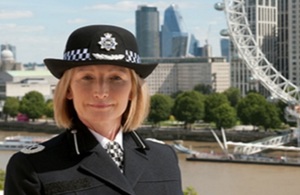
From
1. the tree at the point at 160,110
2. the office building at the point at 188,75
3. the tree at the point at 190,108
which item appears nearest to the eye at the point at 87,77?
the tree at the point at 190,108

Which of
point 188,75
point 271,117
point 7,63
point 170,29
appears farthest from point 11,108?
point 170,29

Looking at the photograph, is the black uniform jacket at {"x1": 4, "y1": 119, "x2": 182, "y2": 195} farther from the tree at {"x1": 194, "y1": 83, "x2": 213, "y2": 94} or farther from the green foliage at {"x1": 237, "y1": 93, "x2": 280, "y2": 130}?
the tree at {"x1": 194, "y1": 83, "x2": 213, "y2": 94}

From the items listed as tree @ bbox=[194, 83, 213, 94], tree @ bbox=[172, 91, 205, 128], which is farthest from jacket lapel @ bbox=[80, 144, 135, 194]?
tree @ bbox=[194, 83, 213, 94]

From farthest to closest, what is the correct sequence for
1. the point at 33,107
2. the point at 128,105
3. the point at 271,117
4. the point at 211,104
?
the point at 33,107
the point at 211,104
the point at 271,117
the point at 128,105

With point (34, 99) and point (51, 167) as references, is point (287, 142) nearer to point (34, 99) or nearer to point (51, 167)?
point (34, 99)

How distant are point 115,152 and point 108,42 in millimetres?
155

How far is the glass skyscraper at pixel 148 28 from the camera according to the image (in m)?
74.9

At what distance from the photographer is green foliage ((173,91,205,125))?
20312mm

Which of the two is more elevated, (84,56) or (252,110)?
(84,56)

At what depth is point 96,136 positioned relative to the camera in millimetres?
1000

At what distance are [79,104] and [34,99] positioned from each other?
2565cm

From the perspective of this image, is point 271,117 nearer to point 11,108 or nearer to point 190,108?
point 190,108

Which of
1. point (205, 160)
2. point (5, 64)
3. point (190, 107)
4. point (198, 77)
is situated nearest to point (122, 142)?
point (205, 160)

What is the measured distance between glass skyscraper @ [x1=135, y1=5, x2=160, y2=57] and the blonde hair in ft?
241
